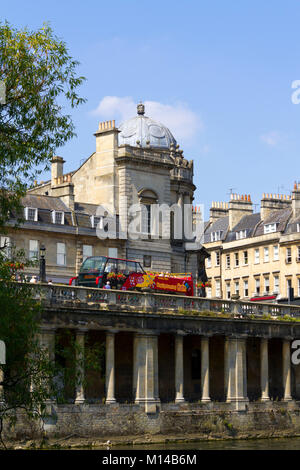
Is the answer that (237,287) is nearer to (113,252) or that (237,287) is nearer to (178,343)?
(113,252)

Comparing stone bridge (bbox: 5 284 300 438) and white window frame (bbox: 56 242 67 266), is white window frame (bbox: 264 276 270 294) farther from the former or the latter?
stone bridge (bbox: 5 284 300 438)

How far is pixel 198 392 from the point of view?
60750mm

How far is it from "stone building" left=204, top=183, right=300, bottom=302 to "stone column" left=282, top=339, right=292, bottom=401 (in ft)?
117

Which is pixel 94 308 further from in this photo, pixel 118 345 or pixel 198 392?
pixel 198 392

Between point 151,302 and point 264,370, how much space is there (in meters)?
10.9

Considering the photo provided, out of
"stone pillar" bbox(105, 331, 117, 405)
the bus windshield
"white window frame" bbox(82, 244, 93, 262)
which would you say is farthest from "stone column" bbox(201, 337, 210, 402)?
"white window frame" bbox(82, 244, 93, 262)

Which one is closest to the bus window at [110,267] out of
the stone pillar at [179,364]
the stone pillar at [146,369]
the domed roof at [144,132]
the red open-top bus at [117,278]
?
the red open-top bus at [117,278]

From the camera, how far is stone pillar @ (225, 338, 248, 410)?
195ft

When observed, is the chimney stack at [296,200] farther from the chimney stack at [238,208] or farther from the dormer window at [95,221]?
the dormer window at [95,221]

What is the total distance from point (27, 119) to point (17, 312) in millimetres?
6485

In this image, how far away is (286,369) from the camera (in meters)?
63.8

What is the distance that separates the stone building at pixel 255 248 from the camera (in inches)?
4112
